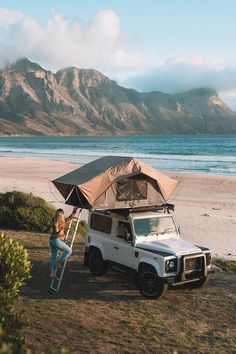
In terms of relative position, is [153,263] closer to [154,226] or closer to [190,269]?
[190,269]

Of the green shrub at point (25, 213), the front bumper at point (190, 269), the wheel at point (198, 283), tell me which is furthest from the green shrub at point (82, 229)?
the front bumper at point (190, 269)

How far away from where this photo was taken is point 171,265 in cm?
1094

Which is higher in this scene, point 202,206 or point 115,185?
point 115,185

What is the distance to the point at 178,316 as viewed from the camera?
10.3 m

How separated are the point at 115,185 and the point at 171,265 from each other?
9.73 feet

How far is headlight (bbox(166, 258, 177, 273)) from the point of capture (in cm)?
1088

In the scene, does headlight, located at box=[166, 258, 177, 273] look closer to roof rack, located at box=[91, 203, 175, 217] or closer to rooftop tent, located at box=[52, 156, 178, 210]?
roof rack, located at box=[91, 203, 175, 217]

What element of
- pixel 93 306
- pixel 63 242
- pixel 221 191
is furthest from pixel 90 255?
pixel 221 191

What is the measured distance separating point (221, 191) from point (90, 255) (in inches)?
920

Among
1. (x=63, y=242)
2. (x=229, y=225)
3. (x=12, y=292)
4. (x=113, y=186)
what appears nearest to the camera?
(x=12, y=292)

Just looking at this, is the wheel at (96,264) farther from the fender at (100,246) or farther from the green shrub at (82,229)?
the green shrub at (82,229)

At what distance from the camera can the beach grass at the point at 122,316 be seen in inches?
344

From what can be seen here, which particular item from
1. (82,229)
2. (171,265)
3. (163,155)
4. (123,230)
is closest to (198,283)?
(171,265)

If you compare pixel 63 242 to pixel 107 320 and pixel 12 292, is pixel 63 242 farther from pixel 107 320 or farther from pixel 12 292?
pixel 12 292
